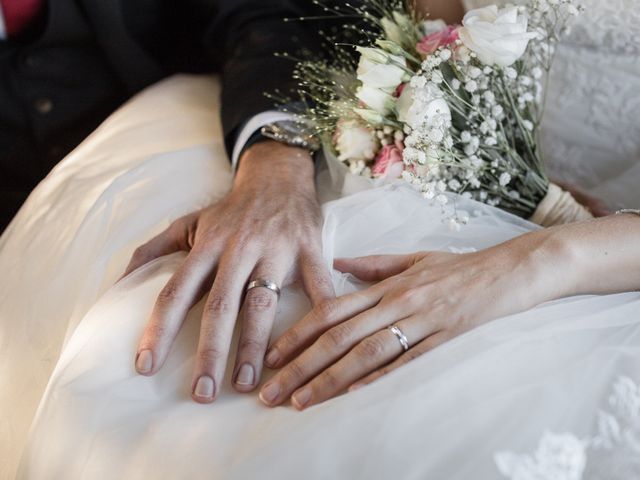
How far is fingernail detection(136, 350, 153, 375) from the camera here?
2.61 ft

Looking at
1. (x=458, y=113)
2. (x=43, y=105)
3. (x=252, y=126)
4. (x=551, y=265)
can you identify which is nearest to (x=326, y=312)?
(x=551, y=265)

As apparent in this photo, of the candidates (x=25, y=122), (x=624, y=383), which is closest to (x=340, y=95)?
(x=624, y=383)

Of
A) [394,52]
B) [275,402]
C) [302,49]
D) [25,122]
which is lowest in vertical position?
[25,122]

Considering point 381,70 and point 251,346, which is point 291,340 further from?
point 381,70

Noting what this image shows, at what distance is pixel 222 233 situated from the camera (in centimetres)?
98

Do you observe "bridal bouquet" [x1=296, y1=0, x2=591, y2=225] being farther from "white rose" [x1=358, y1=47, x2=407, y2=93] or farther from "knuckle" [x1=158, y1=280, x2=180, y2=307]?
"knuckle" [x1=158, y1=280, x2=180, y2=307]

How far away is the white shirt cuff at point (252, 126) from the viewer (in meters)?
1.21

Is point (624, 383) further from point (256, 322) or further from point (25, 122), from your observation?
point (25, 122)

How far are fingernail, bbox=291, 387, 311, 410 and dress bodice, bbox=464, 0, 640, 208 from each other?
75 cm

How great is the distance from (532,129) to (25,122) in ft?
3.66

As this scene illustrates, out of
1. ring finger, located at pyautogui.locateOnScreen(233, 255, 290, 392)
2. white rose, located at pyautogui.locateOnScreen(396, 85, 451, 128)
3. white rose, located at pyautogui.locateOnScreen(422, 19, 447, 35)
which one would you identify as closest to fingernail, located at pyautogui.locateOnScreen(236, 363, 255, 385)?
ring finger, located at pyautogui.locateOnScreen(233, 255, 290, 392)

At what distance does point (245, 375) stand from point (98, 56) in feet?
3.52

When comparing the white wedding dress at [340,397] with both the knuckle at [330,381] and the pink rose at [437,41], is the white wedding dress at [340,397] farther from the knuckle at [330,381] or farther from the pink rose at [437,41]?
the pink rose at [437,41]

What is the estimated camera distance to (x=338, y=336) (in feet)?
2.62
